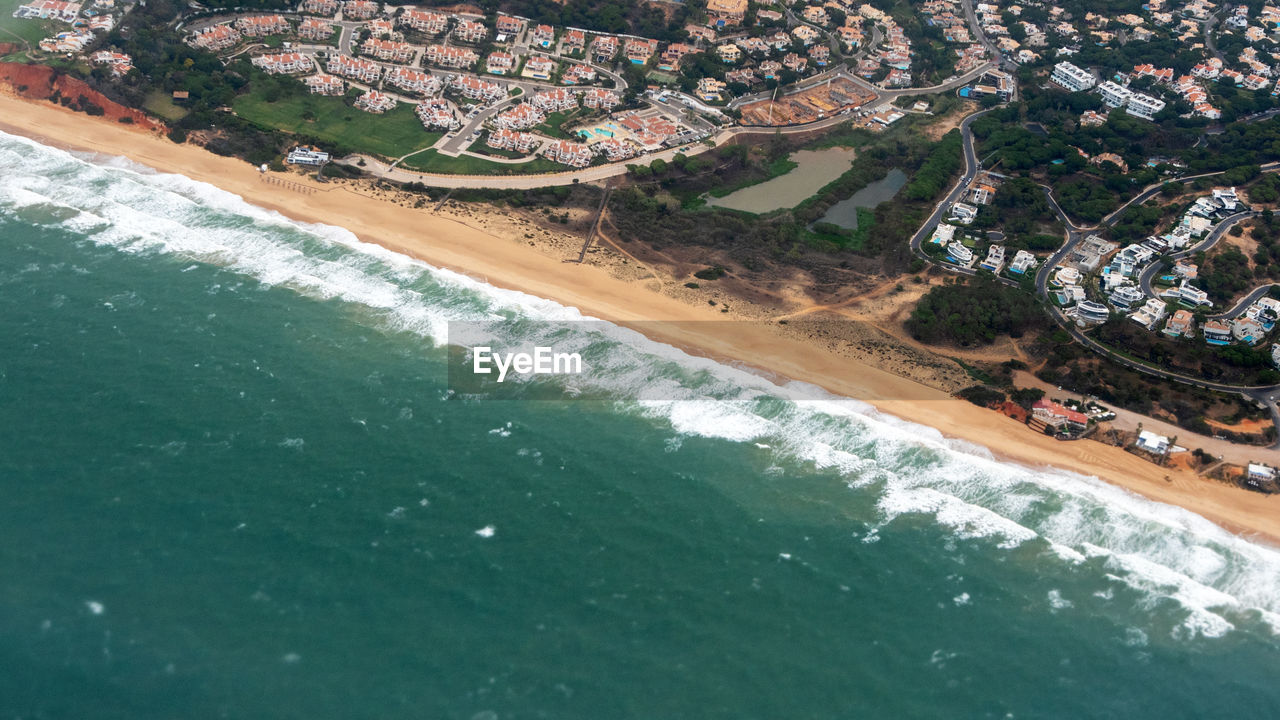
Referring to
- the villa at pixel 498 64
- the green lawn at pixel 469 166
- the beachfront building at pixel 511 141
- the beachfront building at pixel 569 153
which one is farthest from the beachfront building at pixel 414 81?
the beachfront building at pixel 569 153

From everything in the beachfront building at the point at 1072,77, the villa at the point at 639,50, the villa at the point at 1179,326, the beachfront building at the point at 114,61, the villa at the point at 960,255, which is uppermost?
the beachfront building at the point at 1072,77

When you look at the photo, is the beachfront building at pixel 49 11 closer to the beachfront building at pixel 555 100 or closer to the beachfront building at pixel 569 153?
the beachfront building at pixel 555 100

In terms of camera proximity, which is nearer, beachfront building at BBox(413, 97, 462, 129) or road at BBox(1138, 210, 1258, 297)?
road at BBox(1138, 210, 1258, 297)

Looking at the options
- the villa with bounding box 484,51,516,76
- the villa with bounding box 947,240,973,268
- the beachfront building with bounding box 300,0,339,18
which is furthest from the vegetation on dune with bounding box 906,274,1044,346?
the beachfront building with bounding box 300,0,339,18

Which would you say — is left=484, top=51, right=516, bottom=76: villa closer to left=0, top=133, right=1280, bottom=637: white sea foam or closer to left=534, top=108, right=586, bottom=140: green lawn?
left=534, top=108, right=586, bottom=140: green lawn

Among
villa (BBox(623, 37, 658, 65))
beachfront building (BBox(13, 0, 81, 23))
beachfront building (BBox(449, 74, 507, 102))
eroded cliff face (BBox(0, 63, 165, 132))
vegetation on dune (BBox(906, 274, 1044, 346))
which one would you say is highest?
villa (BBox(623, 37, 658, 65))

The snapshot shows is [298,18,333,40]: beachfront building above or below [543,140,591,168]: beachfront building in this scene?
above

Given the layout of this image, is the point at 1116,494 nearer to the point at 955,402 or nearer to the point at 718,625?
the point at 955,402

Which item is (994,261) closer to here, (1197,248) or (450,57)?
(1197,248)
